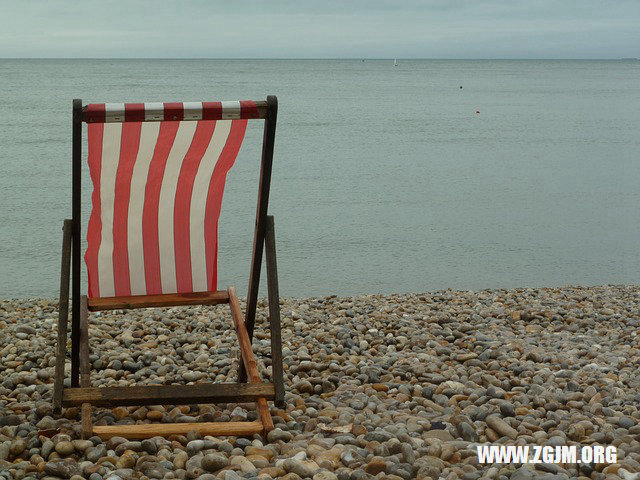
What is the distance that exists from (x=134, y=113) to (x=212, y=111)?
0.92 ft

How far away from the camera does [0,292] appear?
730cm

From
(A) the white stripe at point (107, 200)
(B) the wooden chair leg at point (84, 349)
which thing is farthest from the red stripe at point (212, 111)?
(B) the wooden chair leg at point (84, 349)

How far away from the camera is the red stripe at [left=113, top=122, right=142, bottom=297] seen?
3.11 m

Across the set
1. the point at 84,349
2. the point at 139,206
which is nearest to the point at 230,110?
the point at 139,206

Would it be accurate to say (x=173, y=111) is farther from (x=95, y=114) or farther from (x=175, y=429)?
(x=175, y=429)

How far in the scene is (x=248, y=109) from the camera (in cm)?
304

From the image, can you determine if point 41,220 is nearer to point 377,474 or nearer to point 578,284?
point 578,284

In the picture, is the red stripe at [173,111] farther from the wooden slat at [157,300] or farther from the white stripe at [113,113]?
the wooden slat at [157,300]

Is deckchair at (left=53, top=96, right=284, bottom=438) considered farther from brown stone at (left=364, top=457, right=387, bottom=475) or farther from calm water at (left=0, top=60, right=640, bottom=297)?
calm water at (left=0, top=60, right=640, bottom=297)

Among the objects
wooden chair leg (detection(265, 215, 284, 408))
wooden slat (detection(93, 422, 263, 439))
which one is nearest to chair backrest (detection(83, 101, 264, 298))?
wooden chair leg (detection(265, 215, 284, 408))

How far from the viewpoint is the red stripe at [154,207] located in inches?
124

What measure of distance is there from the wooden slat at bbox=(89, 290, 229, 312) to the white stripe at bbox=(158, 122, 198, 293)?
47 mm

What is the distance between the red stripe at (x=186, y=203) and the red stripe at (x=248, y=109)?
15cm

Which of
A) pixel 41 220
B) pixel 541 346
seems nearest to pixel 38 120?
pixel 41 220
